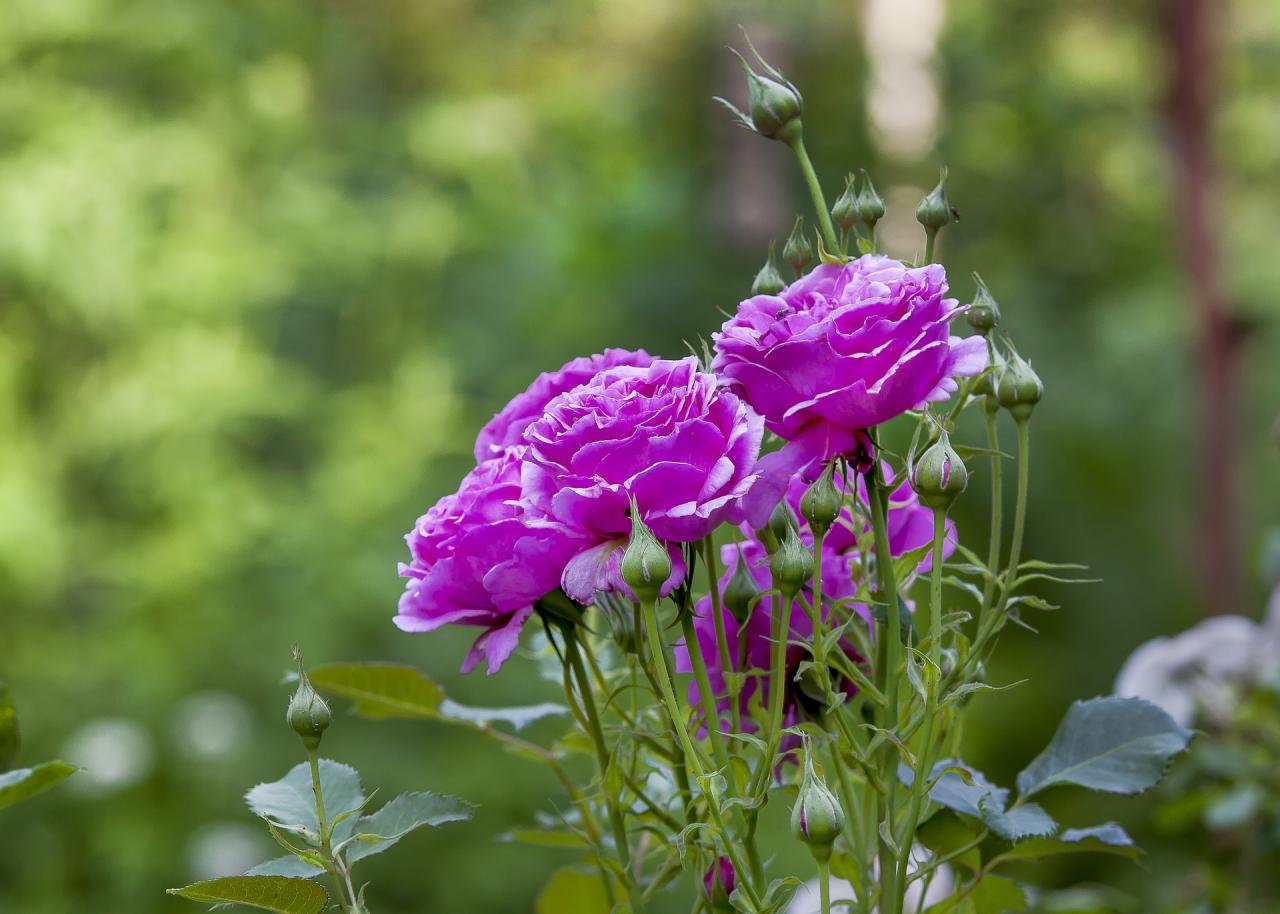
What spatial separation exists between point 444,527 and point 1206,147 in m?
2.10

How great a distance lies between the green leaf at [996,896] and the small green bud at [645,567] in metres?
0.21

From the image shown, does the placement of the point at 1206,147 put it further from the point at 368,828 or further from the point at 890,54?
the point at 368,828

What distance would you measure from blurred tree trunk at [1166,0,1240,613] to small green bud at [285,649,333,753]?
1893 millimetres

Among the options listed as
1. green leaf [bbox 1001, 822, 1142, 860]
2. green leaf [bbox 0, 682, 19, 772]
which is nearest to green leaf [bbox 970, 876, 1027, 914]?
green leaf [bbox 1001, 822, 1142, 860]

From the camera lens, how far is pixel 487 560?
0.38 meters

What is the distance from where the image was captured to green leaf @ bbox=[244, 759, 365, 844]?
416 mm

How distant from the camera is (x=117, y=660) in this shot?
2.28m

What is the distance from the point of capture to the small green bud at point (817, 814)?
332 mm

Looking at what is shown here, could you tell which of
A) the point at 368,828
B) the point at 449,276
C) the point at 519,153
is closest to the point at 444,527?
the point at 368,828

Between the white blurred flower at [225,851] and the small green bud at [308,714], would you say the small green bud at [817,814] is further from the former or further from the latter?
the white blurred flower at [225,851]

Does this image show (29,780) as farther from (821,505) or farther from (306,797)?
(821,505)

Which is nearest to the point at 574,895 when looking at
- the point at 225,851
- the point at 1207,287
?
the point at 225,851

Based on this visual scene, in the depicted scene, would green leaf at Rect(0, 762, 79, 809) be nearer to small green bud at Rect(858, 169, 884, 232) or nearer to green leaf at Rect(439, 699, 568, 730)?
green leaf at Rect(439, 699, 568, 730)

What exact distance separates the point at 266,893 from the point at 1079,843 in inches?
10.1
